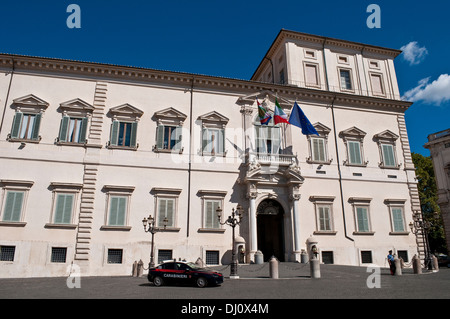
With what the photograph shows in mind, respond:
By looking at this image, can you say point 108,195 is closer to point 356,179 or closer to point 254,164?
point 254,164

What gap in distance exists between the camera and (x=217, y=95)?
24.8m

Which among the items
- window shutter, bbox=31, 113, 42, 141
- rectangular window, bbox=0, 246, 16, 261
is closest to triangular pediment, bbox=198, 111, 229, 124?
window shutter, bbox=31, 113, 42, 141

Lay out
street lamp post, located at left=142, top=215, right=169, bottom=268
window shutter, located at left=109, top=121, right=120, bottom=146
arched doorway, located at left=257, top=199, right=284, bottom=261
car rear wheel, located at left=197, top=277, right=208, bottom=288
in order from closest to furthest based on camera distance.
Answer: car rear wheel, located at left=197, top=277, right=208, bottom=288 → street lamp post, located at left=142, top=215, right=169, bottom=268 → window shutter, located at left=109, top=121, right=120, bottom=146 → arched doorway, located at left=257, top=199, right=284, bottom=261

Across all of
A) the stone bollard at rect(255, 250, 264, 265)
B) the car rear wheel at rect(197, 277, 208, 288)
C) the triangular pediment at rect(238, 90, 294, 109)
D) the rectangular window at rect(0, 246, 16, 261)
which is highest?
the triangular pediment at rect(238, 90, 294, 109)

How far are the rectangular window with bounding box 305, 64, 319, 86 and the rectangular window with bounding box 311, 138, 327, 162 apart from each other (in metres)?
5.14

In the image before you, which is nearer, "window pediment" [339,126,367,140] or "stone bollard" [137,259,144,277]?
"stone bollard" [137,259,144,277]

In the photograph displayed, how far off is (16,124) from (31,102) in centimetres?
166

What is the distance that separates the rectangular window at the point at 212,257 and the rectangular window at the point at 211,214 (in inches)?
61.7

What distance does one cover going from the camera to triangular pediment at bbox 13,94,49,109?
21.4 meters

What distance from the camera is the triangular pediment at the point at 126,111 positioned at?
22.6 meters

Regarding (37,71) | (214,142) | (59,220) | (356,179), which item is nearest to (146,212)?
(59,220)

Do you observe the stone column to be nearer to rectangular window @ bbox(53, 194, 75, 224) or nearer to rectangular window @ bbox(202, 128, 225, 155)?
rectangular window @ bbox(202, 128, 225, 155)

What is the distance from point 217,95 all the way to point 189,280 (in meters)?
14.2

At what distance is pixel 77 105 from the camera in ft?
72.9
